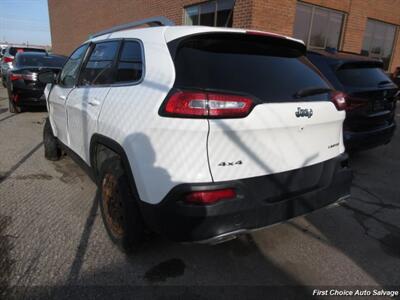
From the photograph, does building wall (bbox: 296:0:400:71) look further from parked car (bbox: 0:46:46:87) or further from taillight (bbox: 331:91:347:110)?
parked car (bbox: 0:46:46:87)

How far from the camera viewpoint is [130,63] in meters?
2.59

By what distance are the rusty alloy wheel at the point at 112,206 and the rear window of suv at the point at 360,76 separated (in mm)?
3390

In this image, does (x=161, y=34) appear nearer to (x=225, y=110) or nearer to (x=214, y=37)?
(x=214, y=37)

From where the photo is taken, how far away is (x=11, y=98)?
8.45m

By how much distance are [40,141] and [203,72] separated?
522 centimetres

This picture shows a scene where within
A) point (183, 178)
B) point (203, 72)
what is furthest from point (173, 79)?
point (183, 178)

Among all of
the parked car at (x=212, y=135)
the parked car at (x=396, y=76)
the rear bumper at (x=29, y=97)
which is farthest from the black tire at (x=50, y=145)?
the parked car at (x=396, y=76)

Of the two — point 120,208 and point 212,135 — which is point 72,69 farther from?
point 212,135

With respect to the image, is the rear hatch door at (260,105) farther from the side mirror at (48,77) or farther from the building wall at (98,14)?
the building wall at (98,14)

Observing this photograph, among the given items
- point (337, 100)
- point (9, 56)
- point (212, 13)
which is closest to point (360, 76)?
point (337, 100)

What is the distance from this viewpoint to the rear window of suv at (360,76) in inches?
171

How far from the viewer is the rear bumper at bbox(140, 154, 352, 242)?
1973mm

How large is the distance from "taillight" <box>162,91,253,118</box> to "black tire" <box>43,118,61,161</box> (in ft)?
11.4

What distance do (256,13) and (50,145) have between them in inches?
211
